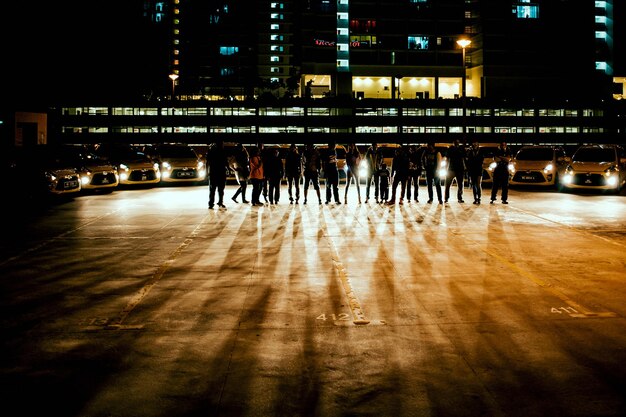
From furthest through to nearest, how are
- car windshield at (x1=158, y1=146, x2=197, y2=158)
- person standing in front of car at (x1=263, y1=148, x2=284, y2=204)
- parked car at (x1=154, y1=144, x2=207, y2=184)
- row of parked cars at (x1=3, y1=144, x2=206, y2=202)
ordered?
car windshield at (x1=158, y1=146, x2=197, y2=158) < parked car at (x1=154, y1=144, x2=207, y2=184) < row of parked cars at (x1=3, y1=144, x2=206, y2=202) < person standing in front of car at (x1=263, y1=148, x2=284, y2=204)

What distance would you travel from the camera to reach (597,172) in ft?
79.5

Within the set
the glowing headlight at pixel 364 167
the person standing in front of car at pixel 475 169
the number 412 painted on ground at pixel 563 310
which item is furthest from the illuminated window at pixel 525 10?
the number 412 painted on ground at pixel 563 310

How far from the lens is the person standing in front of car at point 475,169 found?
20.3m

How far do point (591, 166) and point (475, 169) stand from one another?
22.2 ft

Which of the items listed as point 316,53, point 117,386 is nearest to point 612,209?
point 117,386

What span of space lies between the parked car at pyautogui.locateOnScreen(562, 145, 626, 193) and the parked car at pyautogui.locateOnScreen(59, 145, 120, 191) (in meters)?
17.4

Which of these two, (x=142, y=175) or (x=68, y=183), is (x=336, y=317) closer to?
(x=68, y=183)

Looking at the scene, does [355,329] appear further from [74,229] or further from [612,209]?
[612,209]

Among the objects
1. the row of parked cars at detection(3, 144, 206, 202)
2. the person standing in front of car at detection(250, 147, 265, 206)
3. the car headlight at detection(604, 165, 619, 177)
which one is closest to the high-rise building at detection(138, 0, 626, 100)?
the row of parked cars at detection(3, 144, 206, 202)

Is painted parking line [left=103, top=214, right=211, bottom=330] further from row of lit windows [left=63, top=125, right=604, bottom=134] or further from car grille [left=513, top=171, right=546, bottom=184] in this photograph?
row of lit windows [left=63, top=125, right=604, bottom=134]

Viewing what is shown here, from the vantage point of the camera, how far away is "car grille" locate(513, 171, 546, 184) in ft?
85.1

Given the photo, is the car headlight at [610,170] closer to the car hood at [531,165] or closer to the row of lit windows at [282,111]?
the car hood at [531,165]

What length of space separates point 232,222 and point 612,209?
1094 centimetres

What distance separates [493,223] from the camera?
50.3 ft
